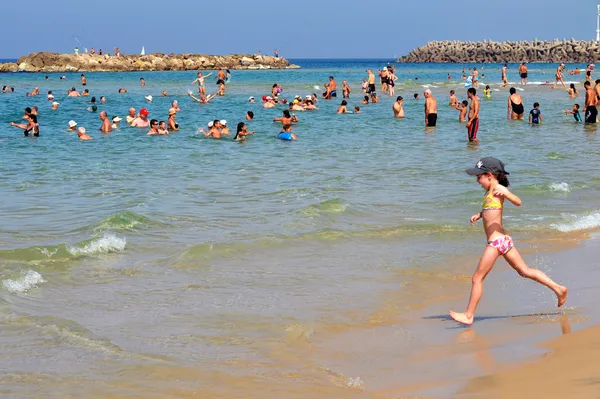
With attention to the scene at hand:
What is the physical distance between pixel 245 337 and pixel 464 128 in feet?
59.3

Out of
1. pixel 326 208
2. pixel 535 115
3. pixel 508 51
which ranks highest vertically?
pixel 508 51

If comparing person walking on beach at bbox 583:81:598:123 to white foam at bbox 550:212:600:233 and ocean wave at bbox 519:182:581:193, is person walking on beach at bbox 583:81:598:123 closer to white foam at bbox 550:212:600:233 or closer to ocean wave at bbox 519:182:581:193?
ocean wave at bbox 519:182:581:193

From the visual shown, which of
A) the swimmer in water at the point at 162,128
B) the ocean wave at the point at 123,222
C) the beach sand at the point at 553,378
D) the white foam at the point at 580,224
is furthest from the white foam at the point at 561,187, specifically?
the swimmer in water at the point at 162,128

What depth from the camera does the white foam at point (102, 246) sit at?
8.70 m

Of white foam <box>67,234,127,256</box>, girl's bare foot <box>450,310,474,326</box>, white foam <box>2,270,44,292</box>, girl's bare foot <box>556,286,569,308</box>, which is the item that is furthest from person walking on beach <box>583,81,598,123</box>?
white foam <box>2,270,44,292</box>

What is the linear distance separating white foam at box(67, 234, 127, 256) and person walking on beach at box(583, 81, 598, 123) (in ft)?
Result: 55.7

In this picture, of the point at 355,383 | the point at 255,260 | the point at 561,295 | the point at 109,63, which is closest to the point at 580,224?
the point at 561,295

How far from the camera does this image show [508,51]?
366 ft

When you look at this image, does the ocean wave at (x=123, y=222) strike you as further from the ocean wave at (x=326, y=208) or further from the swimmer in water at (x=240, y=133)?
the swimmer in water at (x=240, y=133)

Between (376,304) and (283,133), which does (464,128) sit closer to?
(283,133)

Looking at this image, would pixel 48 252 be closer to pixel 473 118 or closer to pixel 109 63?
pixel 473 118

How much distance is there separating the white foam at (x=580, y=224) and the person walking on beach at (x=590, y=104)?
1337 cm

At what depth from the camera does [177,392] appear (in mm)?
4871

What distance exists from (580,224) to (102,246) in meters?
5.69
